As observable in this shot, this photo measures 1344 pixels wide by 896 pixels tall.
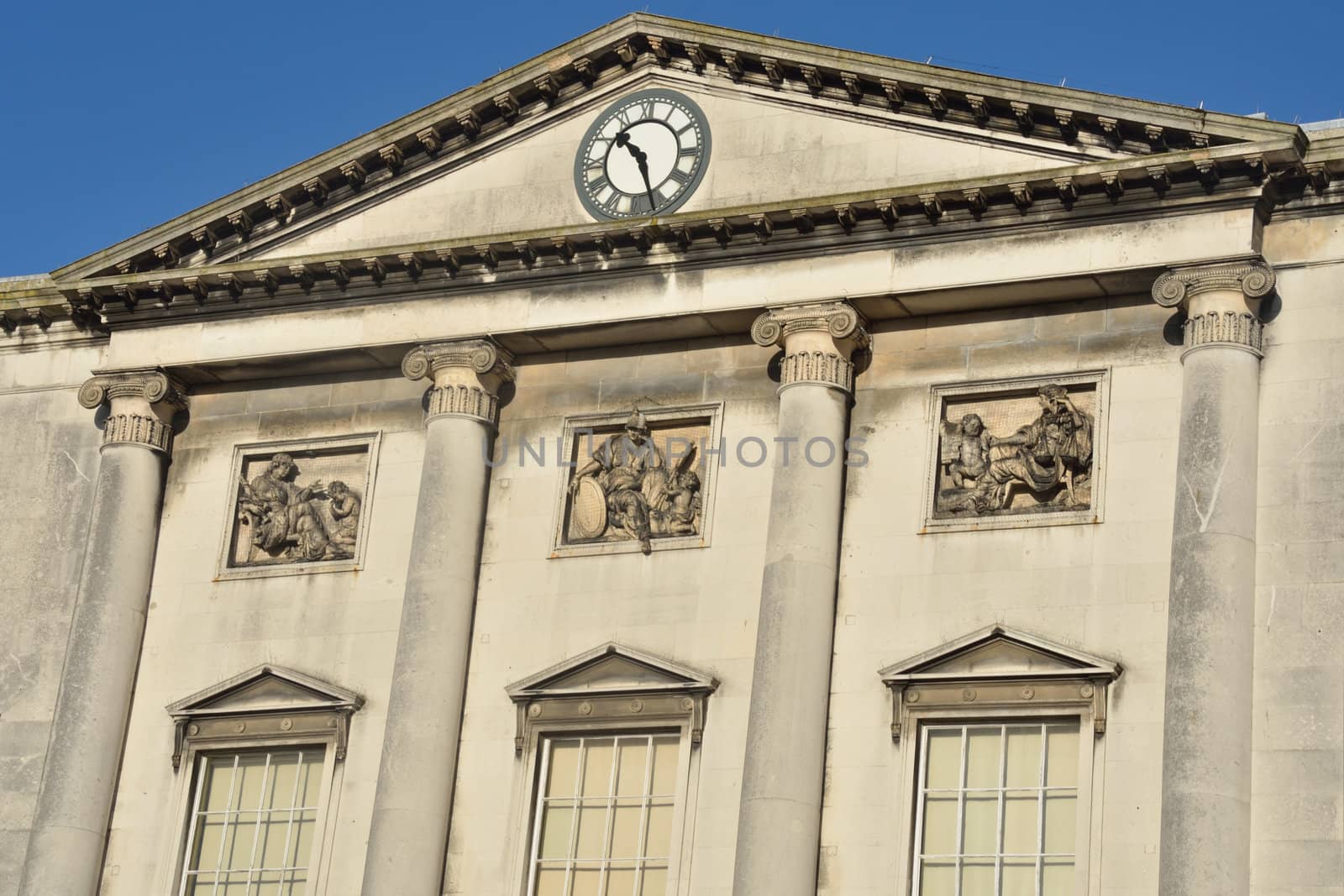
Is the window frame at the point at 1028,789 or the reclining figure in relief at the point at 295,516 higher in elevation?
the reclining figure in relief at the point at 295,516

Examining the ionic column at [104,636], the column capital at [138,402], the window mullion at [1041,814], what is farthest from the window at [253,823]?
the window mullion at [1041,814]

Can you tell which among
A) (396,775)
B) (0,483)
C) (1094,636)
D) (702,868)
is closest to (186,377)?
(0,483)

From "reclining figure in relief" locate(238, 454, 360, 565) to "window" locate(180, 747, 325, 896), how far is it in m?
2.63

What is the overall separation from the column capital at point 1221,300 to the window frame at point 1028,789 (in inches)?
170

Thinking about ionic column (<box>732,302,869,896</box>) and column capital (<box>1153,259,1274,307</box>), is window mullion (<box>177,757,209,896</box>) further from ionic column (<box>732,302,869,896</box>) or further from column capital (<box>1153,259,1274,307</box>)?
column capital (<box>1153,259,1274,307</box>)

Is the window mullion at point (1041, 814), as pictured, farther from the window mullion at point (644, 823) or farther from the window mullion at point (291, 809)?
the window mullion at point (291, 809)

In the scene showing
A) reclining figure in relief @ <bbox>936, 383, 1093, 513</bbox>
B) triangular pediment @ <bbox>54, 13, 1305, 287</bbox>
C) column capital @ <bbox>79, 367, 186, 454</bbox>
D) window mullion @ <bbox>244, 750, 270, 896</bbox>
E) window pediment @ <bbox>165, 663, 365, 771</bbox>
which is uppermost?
triangular pediment @ <bbox>54, 13, 1305, 287</bbox>

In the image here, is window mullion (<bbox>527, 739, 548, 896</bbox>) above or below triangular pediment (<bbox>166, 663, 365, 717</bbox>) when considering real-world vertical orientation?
below

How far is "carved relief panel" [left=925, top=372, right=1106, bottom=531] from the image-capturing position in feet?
84.5

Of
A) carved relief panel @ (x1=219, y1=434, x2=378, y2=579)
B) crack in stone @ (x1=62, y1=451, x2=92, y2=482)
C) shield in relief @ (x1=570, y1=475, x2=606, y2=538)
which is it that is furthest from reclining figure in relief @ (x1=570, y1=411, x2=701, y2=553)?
crack in stone @ (x1=62, y1=451, x2=92, y2=482)

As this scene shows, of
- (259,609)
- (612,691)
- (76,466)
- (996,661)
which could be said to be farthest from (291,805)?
(996,661)

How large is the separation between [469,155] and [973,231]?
7011mm

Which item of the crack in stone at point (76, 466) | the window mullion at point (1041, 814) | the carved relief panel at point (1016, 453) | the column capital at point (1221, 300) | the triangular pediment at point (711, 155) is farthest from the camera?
the crack in stone at point (76, 466)

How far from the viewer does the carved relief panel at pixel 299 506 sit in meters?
29.4
